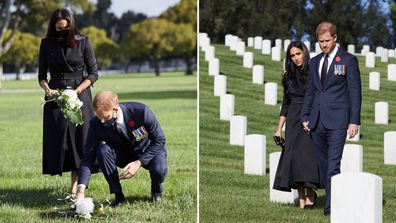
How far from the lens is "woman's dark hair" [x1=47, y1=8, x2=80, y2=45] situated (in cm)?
753

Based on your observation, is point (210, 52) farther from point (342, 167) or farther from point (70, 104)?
point (70, 104)

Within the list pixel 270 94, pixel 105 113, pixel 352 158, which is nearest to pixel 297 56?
pixel 352 158

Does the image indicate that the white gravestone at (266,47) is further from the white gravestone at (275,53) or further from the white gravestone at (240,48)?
the white gravestone at (240,48)

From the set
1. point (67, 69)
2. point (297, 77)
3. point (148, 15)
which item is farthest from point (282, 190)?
point (148, 15)

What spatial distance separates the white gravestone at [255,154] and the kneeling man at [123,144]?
1343 mm

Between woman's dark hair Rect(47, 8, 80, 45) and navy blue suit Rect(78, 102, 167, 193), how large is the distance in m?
0.83

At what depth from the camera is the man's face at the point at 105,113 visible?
23.2 ft

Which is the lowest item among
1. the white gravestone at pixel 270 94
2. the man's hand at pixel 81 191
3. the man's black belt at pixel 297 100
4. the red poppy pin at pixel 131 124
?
the man's hand at pixel 81 191

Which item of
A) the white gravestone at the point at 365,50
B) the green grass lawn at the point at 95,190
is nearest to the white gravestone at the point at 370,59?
the white gravestone at the point at 365,50

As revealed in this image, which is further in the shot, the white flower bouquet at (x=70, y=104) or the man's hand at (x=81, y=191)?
the white flower bouquet at (x=70, y=104)

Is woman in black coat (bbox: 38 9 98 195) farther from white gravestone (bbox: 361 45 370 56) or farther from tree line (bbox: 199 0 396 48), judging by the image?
white gravestone (bbox: 361 45 370 56)

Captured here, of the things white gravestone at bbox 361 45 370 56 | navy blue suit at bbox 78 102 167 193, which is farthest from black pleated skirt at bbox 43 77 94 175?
white gravestone at bbox 361 45 370 56

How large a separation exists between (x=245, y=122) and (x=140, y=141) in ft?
8.03

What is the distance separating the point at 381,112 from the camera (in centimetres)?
891
